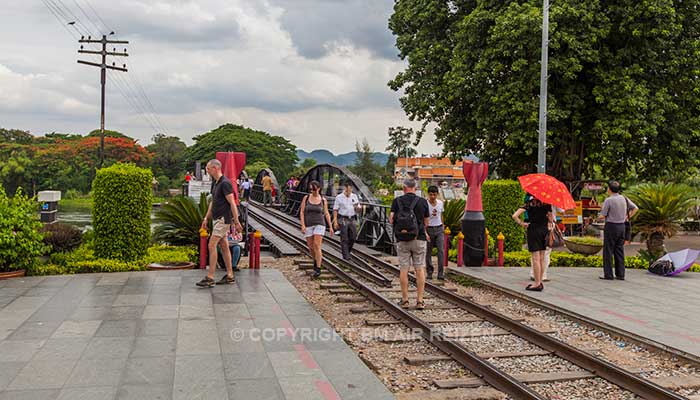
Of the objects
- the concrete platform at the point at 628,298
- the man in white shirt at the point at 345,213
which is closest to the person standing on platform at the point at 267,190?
the man in white shirt at the point at 345,213

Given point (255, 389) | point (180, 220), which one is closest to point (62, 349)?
point (255, 389)

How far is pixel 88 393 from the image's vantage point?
14.6ft

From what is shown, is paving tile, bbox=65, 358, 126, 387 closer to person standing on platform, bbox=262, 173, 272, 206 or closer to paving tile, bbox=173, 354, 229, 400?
paving tile, bbox=173, 354, 229, 400

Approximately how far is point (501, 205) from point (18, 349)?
10.5 m

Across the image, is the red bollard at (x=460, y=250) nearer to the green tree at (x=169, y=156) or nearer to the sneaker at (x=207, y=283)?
the sneaker at (x=207, y=283)

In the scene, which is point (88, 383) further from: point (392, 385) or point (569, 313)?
point (569, 313)

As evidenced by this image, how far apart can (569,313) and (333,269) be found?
4672 millimetres

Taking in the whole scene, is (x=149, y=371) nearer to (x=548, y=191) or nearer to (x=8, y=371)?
(x=8, y=371)

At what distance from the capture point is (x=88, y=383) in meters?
4.68

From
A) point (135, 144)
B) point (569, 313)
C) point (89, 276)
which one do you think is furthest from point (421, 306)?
point (135, 144)

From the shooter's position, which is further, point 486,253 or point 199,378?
point 486,253

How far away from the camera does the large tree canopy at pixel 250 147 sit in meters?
83.2

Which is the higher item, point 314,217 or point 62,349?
point 314,217

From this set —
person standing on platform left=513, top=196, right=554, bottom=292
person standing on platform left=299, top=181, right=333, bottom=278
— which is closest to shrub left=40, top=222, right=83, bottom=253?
person standing on platform left=299, top=181, right=333, bottom=278
